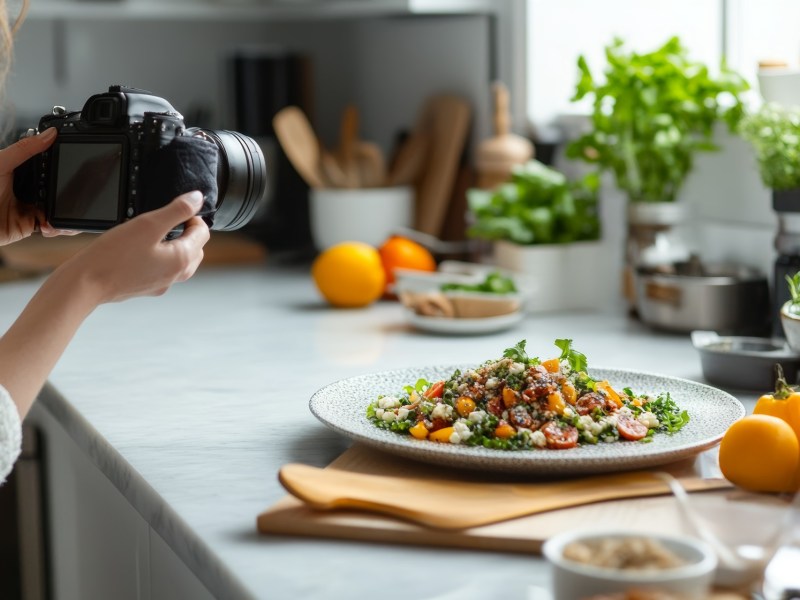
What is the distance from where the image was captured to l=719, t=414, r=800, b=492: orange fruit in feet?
3.06

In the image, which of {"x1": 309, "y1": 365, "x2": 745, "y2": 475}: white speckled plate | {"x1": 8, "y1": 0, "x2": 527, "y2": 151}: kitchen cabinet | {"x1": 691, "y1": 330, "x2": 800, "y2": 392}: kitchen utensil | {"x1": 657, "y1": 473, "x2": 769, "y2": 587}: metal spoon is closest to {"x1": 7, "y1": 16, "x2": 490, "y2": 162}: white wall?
{"x1": 8, "y1": 0, "x2": 527, "y2": 151}: kitchen cabinet

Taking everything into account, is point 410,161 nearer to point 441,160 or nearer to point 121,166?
point 441,160

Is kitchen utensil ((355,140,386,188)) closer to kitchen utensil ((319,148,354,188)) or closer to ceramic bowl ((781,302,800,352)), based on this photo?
kitchen utensil ((319,148,354,188))

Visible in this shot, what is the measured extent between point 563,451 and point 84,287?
0.41 m

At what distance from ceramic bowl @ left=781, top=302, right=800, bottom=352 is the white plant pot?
612 millimetres

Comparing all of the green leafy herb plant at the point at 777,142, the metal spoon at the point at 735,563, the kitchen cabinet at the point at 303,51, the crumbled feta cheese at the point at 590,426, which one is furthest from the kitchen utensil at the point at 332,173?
the metal spoon at the point at 735,563

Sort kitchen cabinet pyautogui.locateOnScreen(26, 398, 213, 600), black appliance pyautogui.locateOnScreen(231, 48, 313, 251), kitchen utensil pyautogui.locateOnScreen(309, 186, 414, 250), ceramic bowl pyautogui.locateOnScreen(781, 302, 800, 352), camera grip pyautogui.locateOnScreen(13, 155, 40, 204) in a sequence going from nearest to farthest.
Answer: kitchen cabinet pyautogui.locateOnScreen(26, 398, 213, 600)
camera grip pyautogui.locateOnScreen(13, 155, 40, 204)
ceramic bowl pyautogui.locateOnScreen(781, 302, 800, 352)
kitchen utensil pyautogui.locateOnScreen(309, 186, 414, 250)
black appliance pyautogui.locateOnScreen(231, 48, 313, 251)

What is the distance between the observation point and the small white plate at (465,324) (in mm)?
1725

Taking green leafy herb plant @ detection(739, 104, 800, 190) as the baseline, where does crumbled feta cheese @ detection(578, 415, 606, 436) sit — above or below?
below

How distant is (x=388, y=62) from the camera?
281 centimetres

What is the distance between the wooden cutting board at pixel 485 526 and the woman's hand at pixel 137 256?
0.73ft

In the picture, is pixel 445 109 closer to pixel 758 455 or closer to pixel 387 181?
pixel 387 181

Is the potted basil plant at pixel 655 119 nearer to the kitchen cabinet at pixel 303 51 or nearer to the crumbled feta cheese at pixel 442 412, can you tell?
the kitchen cabinet at pixel 303 51

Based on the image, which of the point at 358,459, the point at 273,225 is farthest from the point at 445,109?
the point at 358,459
